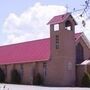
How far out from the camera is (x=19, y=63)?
172 feet

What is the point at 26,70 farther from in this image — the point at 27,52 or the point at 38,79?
the point at 38,79

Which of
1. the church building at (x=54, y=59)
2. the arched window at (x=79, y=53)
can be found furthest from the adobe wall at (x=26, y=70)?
the arched window at (x=79, y=53)

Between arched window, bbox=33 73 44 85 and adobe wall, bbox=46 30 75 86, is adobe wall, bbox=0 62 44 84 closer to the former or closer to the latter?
arched window, bbox=33 73 44 85

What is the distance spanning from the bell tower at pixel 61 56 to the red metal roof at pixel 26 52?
5.92 feet

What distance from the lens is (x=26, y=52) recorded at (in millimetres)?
54031

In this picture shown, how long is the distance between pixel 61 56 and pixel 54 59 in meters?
1.29

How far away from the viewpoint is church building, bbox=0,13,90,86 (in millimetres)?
45344

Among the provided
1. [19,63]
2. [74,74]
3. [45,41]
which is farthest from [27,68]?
[74,74]

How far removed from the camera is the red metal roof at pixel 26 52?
4959 centimetres

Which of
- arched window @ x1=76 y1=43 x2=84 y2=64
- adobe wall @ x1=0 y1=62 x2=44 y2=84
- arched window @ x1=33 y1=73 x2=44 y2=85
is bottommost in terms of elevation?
arched window @ x1=33 y1=73 x2=44 y2=85

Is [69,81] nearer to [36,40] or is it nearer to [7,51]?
[36,40]

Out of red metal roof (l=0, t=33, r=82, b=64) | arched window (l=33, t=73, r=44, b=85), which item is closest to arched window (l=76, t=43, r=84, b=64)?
red metal roof (l=0, t=33, r=82, b=64)

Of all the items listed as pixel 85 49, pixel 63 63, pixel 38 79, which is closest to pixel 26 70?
pixel 38 79

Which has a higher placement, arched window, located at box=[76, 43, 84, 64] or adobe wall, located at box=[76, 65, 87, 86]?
arched window, located at box=[76, 43, 84, 64]
